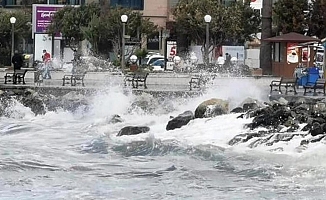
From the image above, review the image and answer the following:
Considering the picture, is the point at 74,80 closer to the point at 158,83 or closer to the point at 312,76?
the point at 158,83

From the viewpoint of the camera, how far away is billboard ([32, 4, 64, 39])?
50875 mm

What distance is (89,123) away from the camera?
29.3 m

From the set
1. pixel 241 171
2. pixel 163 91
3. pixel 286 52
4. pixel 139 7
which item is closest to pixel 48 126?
pixel 163 91

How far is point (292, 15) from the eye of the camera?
47.1m

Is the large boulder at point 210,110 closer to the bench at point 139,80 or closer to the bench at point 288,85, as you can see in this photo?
the bench at point 288,85

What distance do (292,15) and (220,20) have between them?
248 inches

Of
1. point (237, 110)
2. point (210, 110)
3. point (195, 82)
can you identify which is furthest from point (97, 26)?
point (237, 110)

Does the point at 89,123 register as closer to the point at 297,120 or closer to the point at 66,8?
the point at 297,120

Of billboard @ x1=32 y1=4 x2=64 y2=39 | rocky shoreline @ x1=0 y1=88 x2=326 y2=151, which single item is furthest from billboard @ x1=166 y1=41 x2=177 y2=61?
rocky shoreline @ x1=0 y1=88 x2=326 y2=151

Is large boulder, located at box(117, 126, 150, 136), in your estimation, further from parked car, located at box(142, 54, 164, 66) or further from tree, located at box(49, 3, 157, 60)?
parked car, located at box(142, 54, 164, 66)

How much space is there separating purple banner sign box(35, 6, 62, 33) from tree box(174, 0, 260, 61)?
335 inches

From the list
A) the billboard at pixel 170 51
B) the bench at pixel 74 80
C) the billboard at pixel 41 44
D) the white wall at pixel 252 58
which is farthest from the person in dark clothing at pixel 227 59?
the bench at pixel 74 80

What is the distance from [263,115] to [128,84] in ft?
39.4

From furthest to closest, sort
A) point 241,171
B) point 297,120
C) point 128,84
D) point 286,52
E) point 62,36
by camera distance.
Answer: point 62,36 → point 286,52 → point 128,84 → point 297,120 → point 241,171
